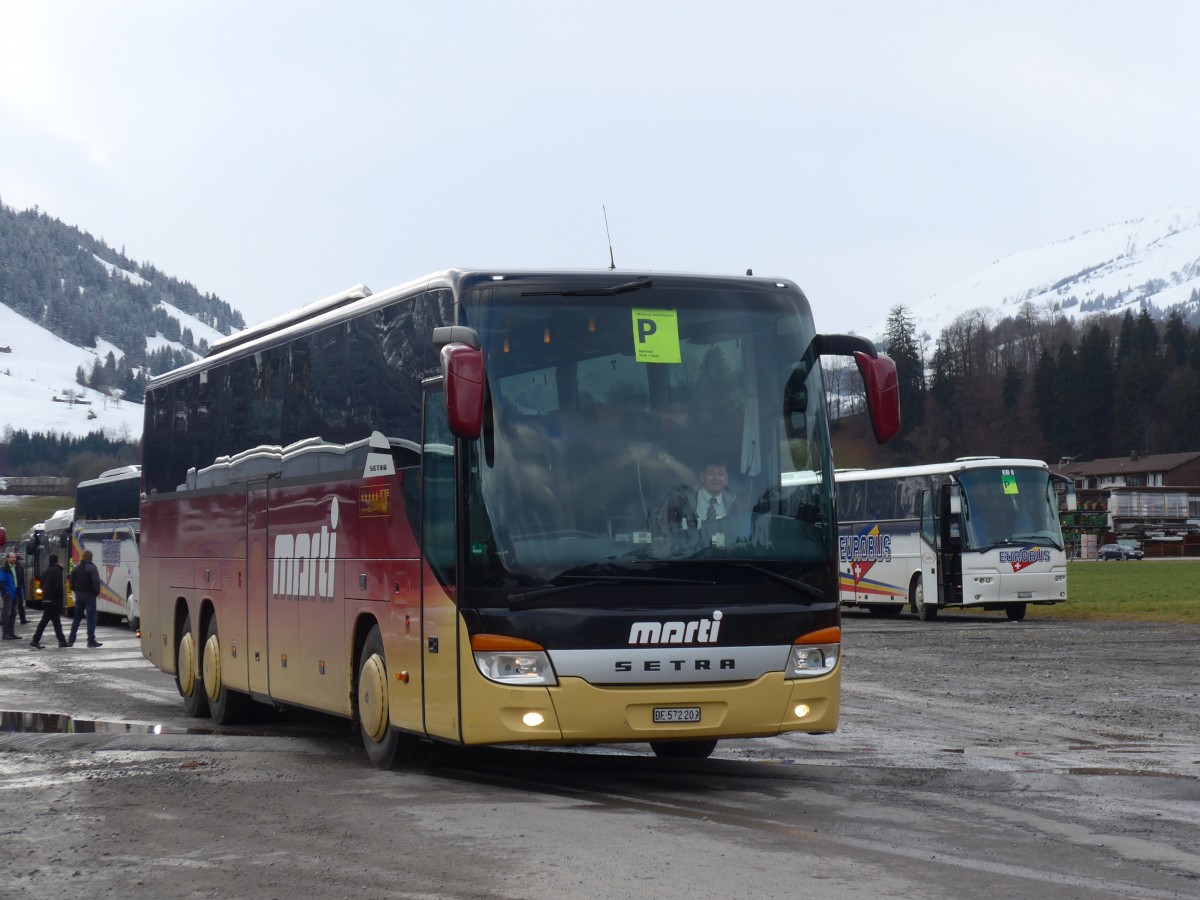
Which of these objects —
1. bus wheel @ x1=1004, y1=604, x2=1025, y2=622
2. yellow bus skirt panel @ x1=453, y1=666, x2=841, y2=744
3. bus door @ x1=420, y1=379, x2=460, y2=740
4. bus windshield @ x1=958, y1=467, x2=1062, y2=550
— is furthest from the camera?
bus wheel @ x1=1004, y1=604, x2=1025, y2=622

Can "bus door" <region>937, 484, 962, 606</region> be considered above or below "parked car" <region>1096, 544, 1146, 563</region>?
below

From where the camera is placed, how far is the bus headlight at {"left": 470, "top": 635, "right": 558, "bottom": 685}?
34.6 feet

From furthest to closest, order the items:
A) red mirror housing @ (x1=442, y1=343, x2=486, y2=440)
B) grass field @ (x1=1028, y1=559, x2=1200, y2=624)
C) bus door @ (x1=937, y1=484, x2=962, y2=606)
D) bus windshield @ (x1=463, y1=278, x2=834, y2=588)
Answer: bus door @ (x1=937, y1=484, x2=962, y2=606), grass field @ (x1=1028, y1=559, x2=1200, y2=624), bus windshield @ (x1=463, y1=278, x2=834, y2=588), red mirror housing @ (x1=442, y1=343, x2=486, y2=440)

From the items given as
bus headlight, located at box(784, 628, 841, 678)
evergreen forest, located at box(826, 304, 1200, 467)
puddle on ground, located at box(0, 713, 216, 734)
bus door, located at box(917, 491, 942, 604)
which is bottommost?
puddle on ground, located at box(0, 713, 216, 734)

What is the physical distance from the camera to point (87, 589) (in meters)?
32.8

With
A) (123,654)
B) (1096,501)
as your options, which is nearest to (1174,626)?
(123,654)

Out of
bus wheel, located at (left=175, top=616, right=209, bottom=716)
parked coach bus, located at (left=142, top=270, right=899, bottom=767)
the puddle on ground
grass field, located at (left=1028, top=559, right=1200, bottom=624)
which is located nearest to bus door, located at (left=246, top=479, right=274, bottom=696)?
the puddle on ground

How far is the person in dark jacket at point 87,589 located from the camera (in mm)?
32625

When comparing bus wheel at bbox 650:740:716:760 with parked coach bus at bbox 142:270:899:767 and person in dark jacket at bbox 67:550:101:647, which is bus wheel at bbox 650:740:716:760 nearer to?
parked coach bus at bbox 142:270:899:767

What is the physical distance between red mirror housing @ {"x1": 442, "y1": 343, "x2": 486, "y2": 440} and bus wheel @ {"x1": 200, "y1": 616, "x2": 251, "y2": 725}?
22.8ft

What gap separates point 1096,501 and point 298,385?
13094 centimetres

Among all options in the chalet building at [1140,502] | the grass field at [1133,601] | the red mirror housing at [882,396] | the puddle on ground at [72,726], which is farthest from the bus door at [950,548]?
the chalet building at [1140,502]

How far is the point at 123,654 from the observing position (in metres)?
30.5

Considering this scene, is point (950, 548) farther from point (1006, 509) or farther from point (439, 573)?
point (439, 573)
